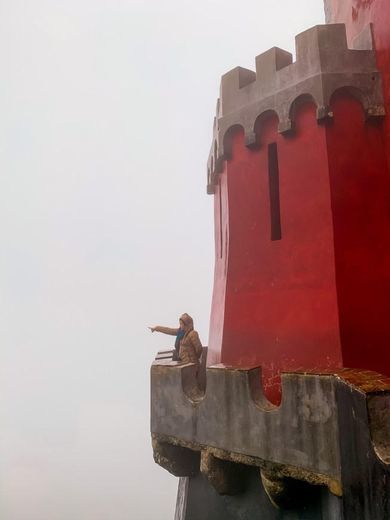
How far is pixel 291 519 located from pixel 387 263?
116 inches

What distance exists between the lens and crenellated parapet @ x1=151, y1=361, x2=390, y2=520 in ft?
10.3

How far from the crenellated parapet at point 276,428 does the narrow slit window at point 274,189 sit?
1.90 m

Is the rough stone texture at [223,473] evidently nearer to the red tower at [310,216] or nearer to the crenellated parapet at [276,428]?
the crenellated parapet at [276,428]

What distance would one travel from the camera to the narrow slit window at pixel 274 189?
17.1ft

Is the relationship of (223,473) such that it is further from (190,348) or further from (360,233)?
(360,233)

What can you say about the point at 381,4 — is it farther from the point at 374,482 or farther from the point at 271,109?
the point at 374,482

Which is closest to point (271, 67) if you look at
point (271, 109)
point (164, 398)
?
point (271, 109)

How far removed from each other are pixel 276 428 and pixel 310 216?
2.44 meters

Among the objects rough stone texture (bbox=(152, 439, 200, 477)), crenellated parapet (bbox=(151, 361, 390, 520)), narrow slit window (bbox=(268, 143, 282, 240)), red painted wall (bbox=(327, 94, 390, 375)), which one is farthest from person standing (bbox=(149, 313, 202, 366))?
Answer: red painted wall (bbox=(327, 94, 390, 375))

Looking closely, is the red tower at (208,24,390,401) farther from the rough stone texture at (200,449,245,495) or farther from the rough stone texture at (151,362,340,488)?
the rough stone texture at (200,449,245,495)

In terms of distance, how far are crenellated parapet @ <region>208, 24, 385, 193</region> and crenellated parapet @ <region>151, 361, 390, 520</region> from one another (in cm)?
313

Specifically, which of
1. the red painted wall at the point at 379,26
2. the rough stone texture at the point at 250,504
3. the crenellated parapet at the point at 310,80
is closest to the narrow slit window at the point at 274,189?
the crenellated parapet at the point at 310,80

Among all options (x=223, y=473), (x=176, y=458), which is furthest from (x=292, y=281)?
(x=176, y=458)

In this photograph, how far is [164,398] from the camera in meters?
5.23
